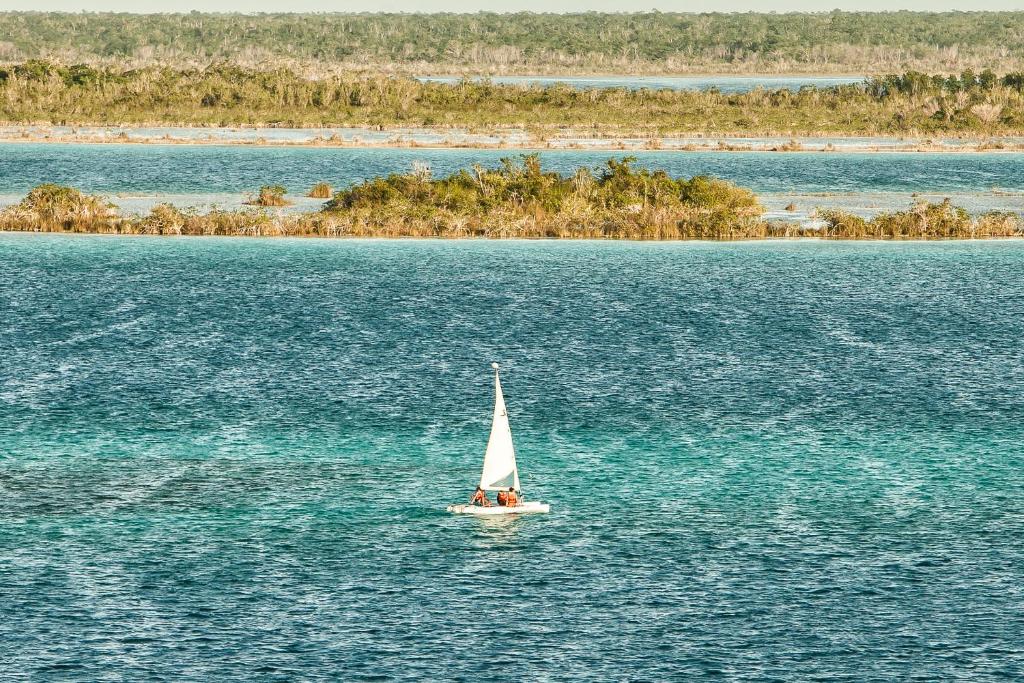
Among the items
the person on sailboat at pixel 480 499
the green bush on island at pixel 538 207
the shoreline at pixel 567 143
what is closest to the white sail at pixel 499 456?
the person on sailboat at pixel 480 499

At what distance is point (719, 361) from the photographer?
8219 centimetres

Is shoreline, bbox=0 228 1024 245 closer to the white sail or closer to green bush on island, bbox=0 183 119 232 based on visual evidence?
green bush on island, bbox=0 183 119 232

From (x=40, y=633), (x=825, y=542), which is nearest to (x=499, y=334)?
(x=825, y=542)

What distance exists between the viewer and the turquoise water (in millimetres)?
42594

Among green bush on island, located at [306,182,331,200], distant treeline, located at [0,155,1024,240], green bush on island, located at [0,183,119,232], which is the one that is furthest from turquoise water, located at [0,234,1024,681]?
green bush on island, located at [306,182,331,200]

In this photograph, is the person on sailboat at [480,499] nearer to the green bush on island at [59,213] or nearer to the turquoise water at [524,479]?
the turquoise water at [524,479]

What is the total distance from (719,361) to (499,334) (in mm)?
13269

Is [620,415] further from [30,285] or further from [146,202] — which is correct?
[146,202]

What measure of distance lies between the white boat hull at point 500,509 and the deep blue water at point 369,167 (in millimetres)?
96701

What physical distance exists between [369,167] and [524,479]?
11631 cm

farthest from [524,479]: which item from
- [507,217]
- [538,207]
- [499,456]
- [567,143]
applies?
[567,143]

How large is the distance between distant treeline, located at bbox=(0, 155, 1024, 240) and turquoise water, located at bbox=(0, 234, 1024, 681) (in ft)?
58.0

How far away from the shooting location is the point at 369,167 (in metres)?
172

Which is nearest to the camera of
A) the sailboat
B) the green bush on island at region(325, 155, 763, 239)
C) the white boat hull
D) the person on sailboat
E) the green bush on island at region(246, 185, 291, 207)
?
the sailboat
